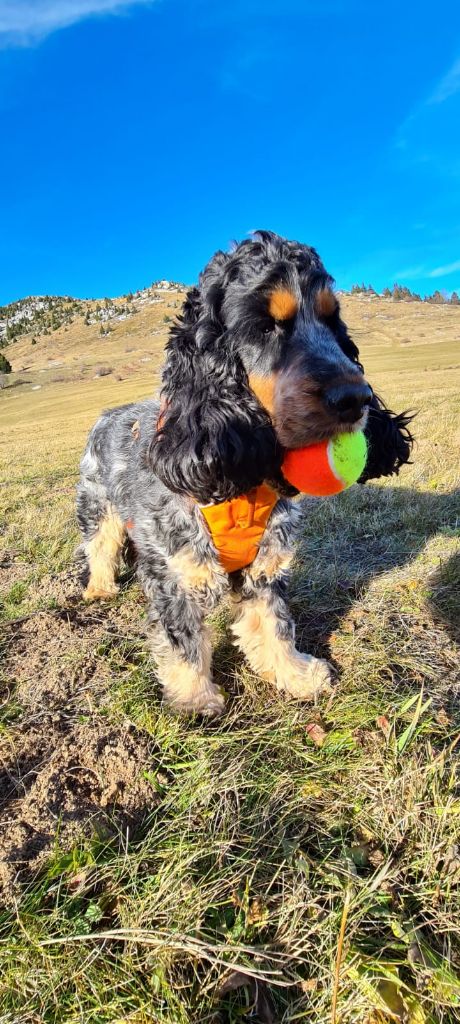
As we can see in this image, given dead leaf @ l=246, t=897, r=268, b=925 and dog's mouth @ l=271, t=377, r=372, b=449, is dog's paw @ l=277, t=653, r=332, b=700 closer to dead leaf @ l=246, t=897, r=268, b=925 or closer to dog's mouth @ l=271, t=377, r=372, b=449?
dead leaf @ l=246, t=897, r=268, b=925

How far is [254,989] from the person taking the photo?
6.41 feet

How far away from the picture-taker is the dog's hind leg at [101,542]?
5055 mm

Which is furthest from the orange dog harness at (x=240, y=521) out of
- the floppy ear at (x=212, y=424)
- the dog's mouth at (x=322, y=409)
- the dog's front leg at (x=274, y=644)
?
the dog's mouth at (x=322, y=409)

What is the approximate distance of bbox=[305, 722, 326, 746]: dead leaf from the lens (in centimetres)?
306

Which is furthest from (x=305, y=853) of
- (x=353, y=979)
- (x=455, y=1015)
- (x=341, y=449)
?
(x=341, y=449)

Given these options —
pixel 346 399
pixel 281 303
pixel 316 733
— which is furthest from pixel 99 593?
pixel 346 399

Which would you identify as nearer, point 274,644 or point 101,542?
point 274,644

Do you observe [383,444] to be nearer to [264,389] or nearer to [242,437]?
[264,389]

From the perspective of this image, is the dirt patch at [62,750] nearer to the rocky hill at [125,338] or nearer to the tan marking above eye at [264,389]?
the tan marking above eye at [264,389]

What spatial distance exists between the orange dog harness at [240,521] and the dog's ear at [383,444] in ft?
3.05

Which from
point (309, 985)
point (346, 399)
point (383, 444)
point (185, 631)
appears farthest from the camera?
point (383, 444)

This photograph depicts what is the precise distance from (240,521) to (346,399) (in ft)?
3.74

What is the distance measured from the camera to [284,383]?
2.71 meters

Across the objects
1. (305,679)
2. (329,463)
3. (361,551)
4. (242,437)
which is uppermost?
(242,437)
